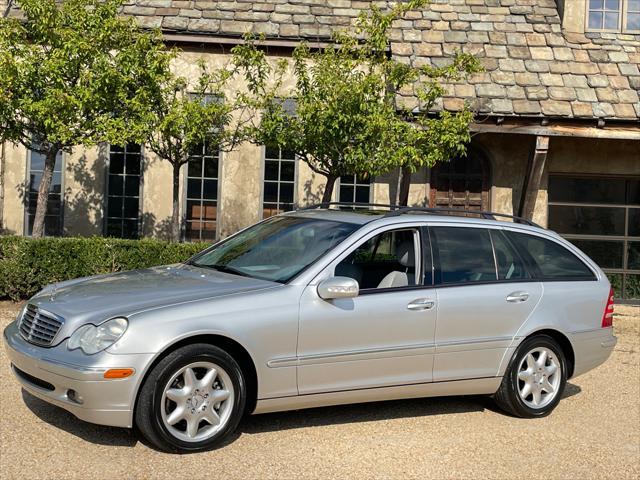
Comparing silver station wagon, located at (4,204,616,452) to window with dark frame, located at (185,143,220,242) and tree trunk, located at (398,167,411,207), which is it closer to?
tree trunk, located at (398,167,411,207)

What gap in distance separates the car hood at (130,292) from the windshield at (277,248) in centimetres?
18

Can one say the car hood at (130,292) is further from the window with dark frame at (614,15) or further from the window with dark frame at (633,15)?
the window with dark frame at (633,15)

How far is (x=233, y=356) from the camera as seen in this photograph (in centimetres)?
520

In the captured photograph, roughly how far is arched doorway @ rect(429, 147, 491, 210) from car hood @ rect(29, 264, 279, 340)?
8.45 metres

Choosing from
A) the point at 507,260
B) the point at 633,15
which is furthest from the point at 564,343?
the point at 633,15

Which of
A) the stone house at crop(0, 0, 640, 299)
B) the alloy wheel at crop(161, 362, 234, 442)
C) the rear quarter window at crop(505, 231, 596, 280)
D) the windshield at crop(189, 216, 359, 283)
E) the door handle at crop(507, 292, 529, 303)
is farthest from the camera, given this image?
the stone house at crop(0, 0, 640, 299)

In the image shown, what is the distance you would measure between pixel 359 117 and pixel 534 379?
4.64 metres

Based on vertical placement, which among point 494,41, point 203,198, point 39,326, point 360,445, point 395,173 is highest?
point 494,41

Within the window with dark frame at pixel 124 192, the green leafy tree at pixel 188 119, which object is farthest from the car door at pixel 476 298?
the window with dark frame at pixel 124 192

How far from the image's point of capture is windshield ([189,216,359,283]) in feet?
18.9

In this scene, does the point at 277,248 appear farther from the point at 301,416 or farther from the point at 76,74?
the point at 76,74

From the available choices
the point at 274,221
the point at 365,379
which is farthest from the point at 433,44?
the point at 365,379

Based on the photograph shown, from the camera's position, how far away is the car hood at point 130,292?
4.95 metres

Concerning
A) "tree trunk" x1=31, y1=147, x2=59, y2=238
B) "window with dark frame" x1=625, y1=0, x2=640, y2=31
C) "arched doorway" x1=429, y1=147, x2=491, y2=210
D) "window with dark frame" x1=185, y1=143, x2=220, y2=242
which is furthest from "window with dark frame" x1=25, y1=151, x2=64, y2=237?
"window with dark frame" x1=625, y1=0, x2=640, y2=31
